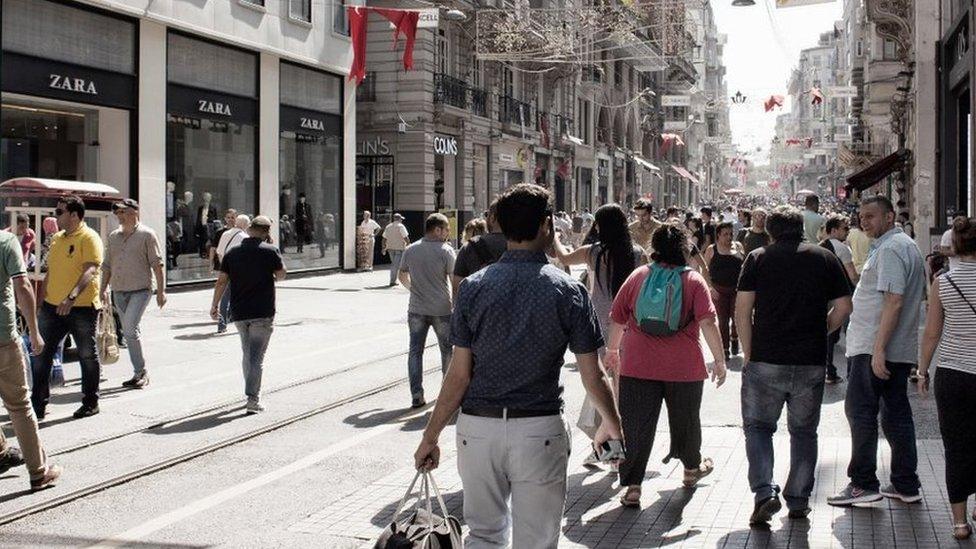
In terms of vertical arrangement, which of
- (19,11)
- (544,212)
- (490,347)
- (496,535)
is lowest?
(496,535)

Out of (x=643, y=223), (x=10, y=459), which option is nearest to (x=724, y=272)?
(x=643, y=223)

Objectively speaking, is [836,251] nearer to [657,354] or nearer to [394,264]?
[657,354]

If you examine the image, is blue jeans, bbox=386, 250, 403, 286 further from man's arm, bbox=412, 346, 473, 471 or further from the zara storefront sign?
man's arm, bbox=412, 346, 473, 471

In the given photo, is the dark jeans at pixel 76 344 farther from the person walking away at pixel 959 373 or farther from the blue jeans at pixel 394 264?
the blue jeans at pixel 394 264

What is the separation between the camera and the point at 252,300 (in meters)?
9.96

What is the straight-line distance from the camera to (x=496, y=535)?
14.1 feet

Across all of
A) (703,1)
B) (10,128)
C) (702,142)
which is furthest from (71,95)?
(702,142)

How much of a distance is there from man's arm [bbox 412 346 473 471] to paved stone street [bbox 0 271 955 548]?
187 cm

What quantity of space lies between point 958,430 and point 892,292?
88 cm

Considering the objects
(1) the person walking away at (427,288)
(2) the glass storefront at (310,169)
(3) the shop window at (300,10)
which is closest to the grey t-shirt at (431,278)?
(1) the person walking away at (427,288)

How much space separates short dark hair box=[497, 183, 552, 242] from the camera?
4332mm

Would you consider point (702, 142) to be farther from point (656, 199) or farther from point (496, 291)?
point (496, 291)

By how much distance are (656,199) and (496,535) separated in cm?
7920

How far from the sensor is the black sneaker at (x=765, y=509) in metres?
6.22
